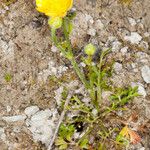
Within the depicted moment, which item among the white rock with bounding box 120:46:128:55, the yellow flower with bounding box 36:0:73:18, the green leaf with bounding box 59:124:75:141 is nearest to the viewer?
the yellow flower with bounding box 36:0:73:18

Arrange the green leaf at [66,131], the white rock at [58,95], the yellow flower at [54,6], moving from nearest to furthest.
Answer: the yellow flower at [54,6]
the green leaf at [66,131]
the white rock at [58,95]

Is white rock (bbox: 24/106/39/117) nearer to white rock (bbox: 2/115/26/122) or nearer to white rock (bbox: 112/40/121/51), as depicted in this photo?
white rock (bbox: 2/115/26/122)

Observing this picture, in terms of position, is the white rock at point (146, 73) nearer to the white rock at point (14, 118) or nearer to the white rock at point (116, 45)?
the white rock at point (116, 45)

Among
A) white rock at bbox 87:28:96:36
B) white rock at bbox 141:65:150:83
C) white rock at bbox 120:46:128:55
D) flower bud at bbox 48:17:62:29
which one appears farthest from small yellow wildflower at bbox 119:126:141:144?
flower bud at bbox 48:17:62:29

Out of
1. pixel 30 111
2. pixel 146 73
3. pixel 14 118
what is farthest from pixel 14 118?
pixel 146 73

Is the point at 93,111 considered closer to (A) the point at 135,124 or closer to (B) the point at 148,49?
(A) the point at 135,124

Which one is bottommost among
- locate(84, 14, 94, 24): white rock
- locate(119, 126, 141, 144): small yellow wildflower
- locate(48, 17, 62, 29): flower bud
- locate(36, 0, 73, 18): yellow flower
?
locate(119, 126, 141, 144): small yellow wildflower

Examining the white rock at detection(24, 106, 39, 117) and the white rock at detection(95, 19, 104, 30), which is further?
the white rock at detection(95, 19, 104, 30)

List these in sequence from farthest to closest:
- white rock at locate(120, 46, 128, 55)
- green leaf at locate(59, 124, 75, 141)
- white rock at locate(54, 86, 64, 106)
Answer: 1. white rock at locate(120, 46, 128, 55)
2. white rock at locate(54, 86, 64, 106)
3. green leaf at locate(59, 124, 75, 141)

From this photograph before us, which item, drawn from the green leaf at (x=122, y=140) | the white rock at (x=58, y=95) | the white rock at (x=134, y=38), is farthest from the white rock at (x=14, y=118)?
the white rock at (x=134, y=38)
